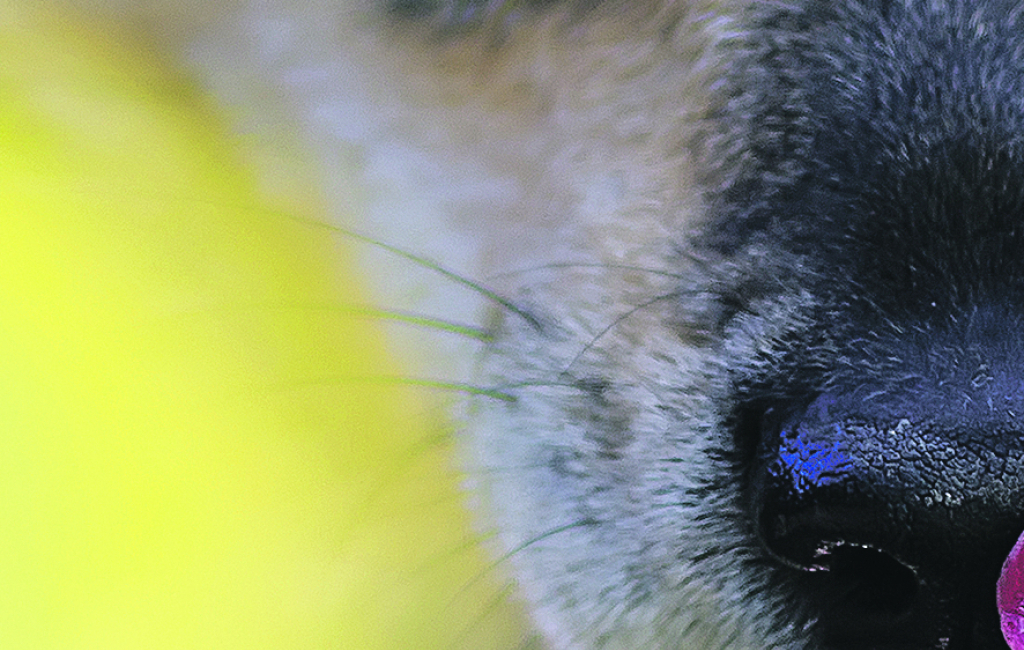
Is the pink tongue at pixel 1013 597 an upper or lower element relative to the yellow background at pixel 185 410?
lower

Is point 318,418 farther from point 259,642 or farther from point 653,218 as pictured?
point 653,218

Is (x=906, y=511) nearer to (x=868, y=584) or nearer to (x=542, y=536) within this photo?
(x=868, y=584)

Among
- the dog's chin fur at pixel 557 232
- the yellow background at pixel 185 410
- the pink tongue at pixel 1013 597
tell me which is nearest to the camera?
the pink tongue at pixel 1013 597

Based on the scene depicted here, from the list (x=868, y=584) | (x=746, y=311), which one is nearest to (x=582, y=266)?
(x=746, y=311)

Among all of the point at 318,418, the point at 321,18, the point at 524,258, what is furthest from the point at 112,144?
the point at 524,258

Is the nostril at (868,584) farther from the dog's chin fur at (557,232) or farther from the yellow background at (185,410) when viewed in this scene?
the yellow background at (185,410)

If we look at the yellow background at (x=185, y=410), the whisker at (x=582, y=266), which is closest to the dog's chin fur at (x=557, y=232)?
the whisker at (x=582, y=266)
